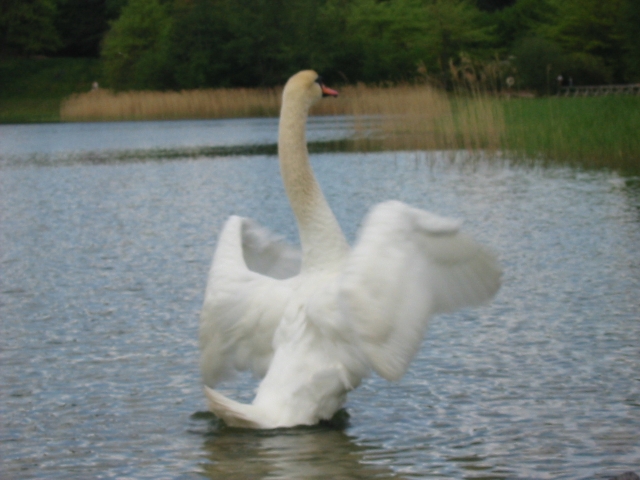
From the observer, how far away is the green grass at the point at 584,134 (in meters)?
17.5

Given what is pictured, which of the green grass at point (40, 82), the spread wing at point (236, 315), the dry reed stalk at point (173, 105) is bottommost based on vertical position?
the spread wing at point (236, 315)

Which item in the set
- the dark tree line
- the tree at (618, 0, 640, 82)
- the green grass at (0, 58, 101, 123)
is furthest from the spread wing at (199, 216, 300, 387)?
the green grass at (0, 58, 101, 123)

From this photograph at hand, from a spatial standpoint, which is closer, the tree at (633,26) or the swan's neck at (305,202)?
the swan's neck at (305,202)

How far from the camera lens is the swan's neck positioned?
5.51 meters

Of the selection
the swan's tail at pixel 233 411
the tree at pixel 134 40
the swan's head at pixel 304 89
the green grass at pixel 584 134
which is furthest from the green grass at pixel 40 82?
the swan's tail at pixel 233 411

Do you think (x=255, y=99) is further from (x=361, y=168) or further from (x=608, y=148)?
(x=608, y=148)

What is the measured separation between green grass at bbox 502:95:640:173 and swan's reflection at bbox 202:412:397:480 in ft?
41.0

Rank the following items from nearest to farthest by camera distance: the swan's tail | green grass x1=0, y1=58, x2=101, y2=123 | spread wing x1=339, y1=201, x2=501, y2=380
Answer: spread wing x1=339, y1=201, x2=501, y2=380, the swan's tail, green grass x1=0, y1=58, x2=101, y2=123

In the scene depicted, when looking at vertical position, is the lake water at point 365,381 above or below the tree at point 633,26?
below

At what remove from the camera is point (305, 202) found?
5629mm

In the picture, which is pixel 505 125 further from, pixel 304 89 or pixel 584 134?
pixel 304 89

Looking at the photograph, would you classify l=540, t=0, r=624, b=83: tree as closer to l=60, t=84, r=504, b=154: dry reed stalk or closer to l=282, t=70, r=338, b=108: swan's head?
l=60, t=84, r=504, b=154: dry reed stalk

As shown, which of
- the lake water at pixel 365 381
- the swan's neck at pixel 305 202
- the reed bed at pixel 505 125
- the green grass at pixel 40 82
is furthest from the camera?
the green grass at pixel 40 82

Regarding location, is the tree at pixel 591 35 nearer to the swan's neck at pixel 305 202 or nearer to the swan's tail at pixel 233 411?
the swan's neck at pixel 305 202
